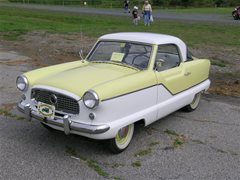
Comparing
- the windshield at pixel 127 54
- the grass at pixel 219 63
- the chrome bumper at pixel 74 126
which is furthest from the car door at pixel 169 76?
the grass at pixel 219 63

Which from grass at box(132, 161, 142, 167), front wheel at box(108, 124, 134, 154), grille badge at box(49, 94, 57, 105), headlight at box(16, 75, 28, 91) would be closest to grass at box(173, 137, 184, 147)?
front wheel at box(108, 124, 134, 154)

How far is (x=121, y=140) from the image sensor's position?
502cm

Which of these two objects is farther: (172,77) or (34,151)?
(172,77)

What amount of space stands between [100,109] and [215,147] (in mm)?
1831

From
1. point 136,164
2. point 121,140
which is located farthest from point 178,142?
point 136,164

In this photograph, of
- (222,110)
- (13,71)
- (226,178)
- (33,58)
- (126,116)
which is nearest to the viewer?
(226,178)

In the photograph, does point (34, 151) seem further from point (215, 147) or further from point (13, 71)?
point (13, 71)

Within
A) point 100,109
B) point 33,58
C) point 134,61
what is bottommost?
point 33,58

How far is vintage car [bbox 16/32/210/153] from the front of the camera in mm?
4555

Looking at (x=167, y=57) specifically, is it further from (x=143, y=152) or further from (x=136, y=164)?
(x=136, y=164)

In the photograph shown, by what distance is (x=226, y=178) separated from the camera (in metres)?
4.34

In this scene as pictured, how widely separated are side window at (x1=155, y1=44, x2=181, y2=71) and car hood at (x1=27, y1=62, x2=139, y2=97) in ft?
1.43

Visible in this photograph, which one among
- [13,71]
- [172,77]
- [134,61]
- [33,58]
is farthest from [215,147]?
[33,58]

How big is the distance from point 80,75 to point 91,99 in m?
0.77
